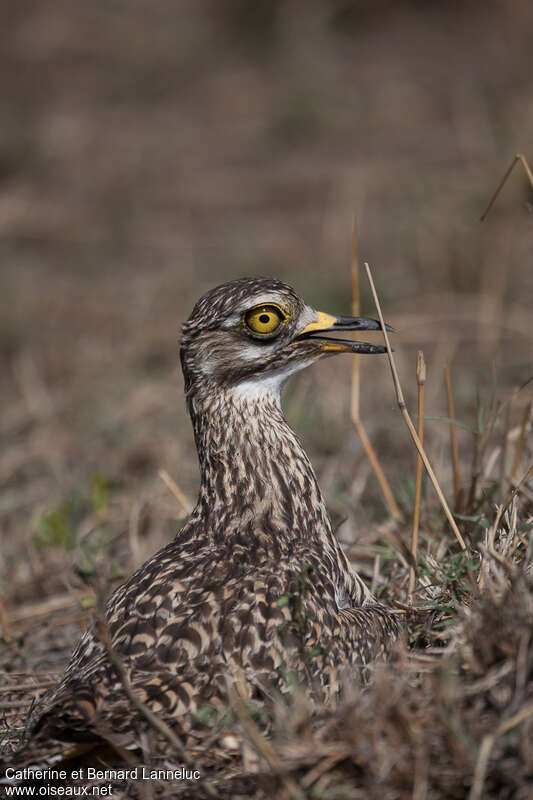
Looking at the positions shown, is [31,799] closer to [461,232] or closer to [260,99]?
[461,232]

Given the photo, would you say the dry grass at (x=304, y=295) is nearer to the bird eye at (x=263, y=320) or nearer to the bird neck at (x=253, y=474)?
the bird neck at (x=253, y=474)

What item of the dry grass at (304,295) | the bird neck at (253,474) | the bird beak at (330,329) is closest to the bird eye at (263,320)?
the bird beak at (330,329)

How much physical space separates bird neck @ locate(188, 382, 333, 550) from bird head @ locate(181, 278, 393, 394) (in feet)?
0.24

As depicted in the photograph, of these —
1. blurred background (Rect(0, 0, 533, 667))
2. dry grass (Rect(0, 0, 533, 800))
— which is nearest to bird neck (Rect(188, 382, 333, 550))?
dry grass (Rect(0, 0, 533, 800))

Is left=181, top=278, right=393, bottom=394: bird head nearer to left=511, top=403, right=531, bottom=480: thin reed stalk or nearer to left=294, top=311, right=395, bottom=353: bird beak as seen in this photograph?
left=294, top=311, right=395, bottom=353: bird beak

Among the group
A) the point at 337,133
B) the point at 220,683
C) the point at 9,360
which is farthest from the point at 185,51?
the point at 220,683

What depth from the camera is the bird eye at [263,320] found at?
3.43m

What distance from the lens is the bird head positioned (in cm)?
343

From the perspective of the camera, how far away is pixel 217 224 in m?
10.5

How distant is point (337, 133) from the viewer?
11742mm

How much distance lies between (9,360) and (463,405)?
4357mm

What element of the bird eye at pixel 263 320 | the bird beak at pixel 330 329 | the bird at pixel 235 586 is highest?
the bird eye at pixel 263 320

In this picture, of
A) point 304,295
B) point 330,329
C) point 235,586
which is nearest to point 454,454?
point 330,329

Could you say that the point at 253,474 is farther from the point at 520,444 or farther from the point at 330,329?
the point at 520,444
